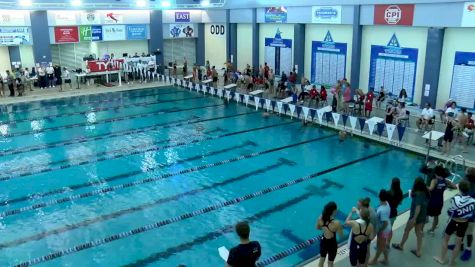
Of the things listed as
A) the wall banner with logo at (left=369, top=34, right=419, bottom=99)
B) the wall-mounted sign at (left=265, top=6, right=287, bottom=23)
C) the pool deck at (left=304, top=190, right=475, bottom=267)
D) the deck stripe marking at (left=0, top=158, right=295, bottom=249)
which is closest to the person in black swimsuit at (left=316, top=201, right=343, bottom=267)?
the pool deck at (left=304, top=190, right=475, bottom=267)

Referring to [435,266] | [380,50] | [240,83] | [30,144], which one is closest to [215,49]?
[240,83]

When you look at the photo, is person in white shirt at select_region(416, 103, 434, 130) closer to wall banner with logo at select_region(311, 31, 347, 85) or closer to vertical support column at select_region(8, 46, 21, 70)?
wall banner with logo at select_region(311, 31, 347, 85)

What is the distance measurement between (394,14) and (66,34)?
14.9 m

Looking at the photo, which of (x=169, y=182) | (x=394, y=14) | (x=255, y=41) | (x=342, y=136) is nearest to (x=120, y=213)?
(x=169, y=182)

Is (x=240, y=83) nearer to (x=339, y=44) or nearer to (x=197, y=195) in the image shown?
(x=339, y=44)

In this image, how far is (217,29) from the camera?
23.3 metres

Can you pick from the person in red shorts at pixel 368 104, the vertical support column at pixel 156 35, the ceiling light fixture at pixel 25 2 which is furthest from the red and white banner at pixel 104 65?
the person in red shorts at pixel 368 104

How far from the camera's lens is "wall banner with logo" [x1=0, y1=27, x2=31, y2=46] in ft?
59.6

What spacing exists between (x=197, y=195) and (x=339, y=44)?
1070cm

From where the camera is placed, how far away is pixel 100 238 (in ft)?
21.7

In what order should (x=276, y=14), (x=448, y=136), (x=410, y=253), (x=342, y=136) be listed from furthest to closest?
(x=276, y=14) → (x=342, y=136) → (x=448, y=136) → (x=410, y=253)

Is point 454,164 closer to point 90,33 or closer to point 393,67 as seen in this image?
point 393,67

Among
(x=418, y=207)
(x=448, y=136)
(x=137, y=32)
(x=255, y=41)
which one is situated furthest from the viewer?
(x=137, y=32)

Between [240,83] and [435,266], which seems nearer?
[435,266]
